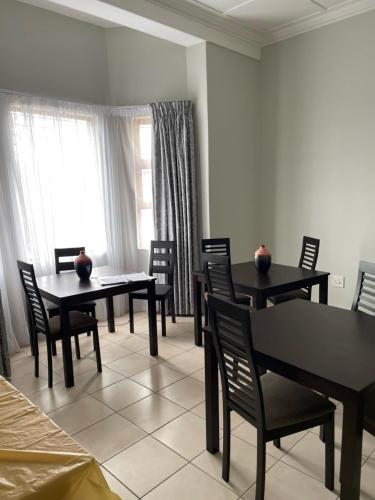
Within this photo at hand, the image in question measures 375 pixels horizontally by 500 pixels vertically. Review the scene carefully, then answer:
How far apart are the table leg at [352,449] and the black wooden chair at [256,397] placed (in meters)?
0.27

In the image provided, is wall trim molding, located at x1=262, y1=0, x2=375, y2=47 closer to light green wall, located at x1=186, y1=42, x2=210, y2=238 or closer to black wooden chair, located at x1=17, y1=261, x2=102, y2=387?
light green wall, located at x1=186, y1=42, x2=210, y2=238

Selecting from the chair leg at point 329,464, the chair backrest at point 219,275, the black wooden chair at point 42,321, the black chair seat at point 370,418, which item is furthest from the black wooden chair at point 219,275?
the black chair seat at point 370,418

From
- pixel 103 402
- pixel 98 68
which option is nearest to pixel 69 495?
pixel 103 402

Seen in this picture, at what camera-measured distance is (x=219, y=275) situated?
289 cm

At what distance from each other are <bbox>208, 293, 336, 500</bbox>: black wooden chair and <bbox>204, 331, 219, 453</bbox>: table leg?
20 centimetres

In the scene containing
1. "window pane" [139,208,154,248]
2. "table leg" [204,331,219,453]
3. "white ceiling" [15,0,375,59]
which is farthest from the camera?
"window pane" [139,208,154,248]

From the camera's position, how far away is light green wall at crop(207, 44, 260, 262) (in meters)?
3.89

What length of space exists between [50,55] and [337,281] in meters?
3.76

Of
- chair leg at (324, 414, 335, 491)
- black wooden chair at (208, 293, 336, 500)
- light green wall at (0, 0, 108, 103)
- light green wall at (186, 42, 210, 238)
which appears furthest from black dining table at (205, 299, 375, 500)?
light green wall at (0, 0, 108, 103)

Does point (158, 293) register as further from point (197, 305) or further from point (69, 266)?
point (69, 266)

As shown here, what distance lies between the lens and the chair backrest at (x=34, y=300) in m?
2.73

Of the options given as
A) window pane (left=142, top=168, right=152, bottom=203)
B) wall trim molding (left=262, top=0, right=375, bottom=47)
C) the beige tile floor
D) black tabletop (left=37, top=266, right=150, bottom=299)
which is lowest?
the beige tile floor

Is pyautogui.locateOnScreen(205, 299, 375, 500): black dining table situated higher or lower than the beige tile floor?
higher

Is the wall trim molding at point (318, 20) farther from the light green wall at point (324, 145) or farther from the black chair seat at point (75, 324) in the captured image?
the black chair seat at point (75, 324)
